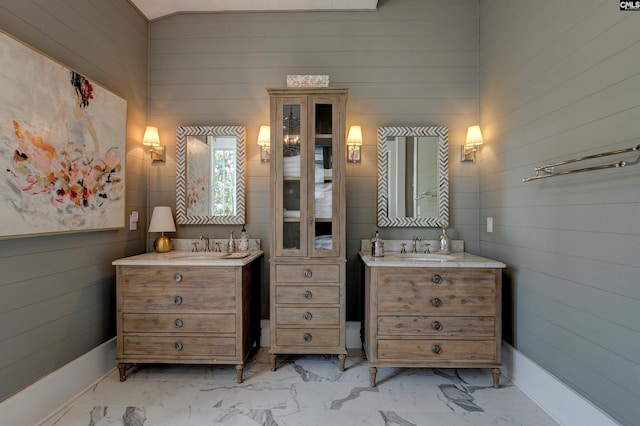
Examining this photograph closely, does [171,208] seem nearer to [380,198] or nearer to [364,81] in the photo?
[380,198]

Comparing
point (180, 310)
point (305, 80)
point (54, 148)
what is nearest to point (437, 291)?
point (180, 310)

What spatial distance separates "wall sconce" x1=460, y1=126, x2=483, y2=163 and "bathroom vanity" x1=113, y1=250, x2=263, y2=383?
6.67ft

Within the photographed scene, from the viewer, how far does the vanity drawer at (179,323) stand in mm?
2039

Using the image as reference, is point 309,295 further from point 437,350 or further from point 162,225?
point 162,225

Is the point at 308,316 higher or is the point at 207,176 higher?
the point at 207,176

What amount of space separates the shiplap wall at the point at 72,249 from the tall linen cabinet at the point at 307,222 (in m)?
1.20

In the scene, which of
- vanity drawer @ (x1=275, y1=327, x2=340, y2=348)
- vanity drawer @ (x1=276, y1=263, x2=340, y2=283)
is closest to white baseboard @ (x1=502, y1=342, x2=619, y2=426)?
vanity drawer @ (x1=275, y1=327, x2=340, y2=348)

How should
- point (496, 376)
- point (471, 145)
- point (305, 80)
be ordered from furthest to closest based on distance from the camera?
1. point (471, 145)
2. point (305, 80)
3. point (496, 376)

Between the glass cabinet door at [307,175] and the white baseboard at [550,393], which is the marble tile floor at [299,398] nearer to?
the white baseboard at [550,393]

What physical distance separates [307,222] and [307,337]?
0.82m

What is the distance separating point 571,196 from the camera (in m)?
1.61

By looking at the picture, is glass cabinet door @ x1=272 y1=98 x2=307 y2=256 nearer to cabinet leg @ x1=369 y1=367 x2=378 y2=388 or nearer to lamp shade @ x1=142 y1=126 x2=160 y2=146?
cabinet leg @ x1=369 y1=367 x2=378 y2=388

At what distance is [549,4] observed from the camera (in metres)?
1.76

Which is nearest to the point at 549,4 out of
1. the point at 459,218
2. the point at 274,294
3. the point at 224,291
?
the point at 459,218
